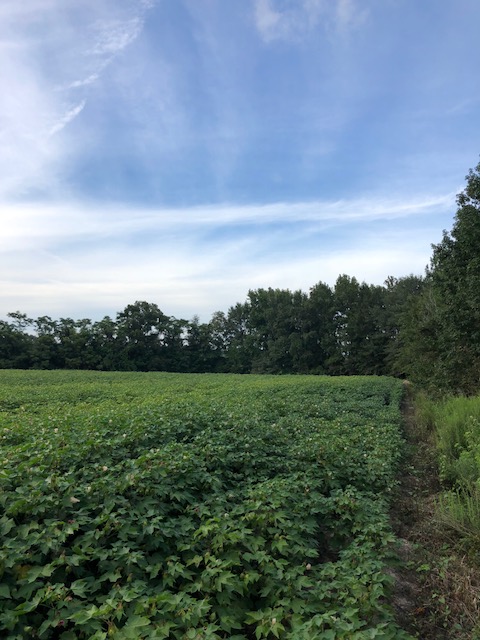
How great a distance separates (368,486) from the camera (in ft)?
16.4

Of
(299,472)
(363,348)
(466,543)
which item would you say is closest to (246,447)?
(299,472)

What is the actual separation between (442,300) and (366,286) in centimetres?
4944

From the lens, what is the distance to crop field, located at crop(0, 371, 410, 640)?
90.7 inches

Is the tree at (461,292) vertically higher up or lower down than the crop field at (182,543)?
higher up

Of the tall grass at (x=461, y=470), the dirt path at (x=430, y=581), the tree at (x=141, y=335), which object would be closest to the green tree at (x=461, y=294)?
the tall grass at (x=461, y=470)

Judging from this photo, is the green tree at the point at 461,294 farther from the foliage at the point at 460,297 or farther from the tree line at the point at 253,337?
the tree line at the point at 253,337

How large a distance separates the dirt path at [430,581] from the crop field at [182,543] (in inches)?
12.6

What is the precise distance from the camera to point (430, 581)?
11.5 feet

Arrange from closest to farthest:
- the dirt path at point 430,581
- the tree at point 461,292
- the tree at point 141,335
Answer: the dirt path at point 430,581 → the tree at point 461,292 → the tree at point 141,335

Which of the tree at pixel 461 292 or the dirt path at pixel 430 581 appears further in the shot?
the tree at pixel 461 292

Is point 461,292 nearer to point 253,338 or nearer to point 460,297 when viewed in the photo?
point 460,297

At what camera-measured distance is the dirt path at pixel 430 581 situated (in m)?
3.00

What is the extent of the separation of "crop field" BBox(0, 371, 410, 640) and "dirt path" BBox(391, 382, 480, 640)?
1.05 ft

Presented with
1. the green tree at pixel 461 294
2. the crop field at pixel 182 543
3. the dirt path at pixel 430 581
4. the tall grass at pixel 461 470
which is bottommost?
the dirt path at pixel 430 581
